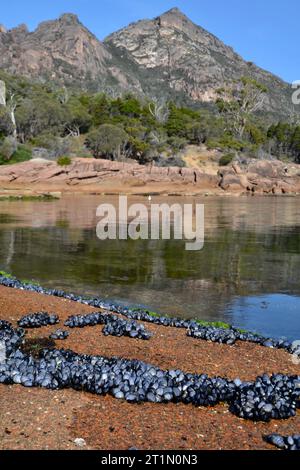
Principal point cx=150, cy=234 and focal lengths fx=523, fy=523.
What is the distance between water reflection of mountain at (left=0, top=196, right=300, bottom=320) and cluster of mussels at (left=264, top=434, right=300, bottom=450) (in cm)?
659

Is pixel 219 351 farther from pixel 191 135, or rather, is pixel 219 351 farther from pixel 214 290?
pixel 191 135

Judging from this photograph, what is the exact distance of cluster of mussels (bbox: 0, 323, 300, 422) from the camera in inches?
257

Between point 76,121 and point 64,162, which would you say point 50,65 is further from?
point 64,162

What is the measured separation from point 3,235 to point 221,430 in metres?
21.6

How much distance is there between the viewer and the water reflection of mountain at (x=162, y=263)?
48.1 feet

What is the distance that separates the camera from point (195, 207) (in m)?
46.0

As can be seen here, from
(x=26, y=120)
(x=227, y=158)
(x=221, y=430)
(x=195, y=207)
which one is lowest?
(x=221, y=430)

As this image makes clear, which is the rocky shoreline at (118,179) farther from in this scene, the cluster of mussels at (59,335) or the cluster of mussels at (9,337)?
the cluster of mussels at (59,335)

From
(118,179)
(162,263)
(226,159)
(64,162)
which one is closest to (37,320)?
(162,263)

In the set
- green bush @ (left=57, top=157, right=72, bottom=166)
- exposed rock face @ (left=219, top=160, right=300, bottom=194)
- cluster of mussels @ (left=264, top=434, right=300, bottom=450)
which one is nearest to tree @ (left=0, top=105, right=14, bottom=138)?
green bush @ (left=57, top=157, right=72, bottom=166)

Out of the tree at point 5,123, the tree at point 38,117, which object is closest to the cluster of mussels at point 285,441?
the tree at point 5,123

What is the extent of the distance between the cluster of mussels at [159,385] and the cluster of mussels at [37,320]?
2.54 metres

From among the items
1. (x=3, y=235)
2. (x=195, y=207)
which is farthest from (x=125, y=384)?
(x=195, y=207)
